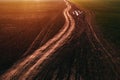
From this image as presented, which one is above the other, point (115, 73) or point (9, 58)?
point (9, 58)

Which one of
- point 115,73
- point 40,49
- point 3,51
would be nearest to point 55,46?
point 40,49

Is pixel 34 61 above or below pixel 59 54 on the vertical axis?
above

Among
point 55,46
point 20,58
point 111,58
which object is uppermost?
point 20,58

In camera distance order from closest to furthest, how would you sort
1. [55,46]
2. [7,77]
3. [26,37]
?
1. [7,77]
2. [55,46]
3. [26,37]

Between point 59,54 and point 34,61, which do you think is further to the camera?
point 59,54

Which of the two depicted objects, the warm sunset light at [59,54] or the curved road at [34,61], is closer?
the curved road at [34,61]

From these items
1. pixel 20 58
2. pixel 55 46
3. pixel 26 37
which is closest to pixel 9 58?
pixel 20 58

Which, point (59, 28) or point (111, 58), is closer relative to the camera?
point (111, 58)

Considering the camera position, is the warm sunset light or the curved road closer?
the curved road

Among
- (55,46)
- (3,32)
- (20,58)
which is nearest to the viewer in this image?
(20,58)

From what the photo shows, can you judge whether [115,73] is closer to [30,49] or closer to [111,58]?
[111,58]
